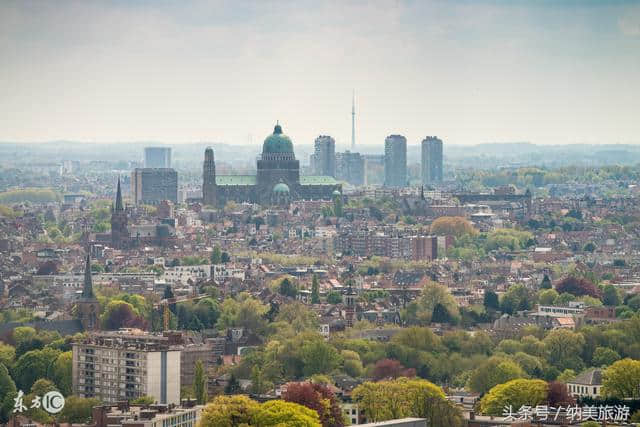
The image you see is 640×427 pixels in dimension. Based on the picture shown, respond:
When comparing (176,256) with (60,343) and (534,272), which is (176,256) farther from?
(60,343)

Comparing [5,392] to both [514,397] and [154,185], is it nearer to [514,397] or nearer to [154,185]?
[514,397]

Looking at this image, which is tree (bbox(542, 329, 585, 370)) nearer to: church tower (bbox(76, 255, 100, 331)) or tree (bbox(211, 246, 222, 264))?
church tower (bbox(76, 255, 100, 331))

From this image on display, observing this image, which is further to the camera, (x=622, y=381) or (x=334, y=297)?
(x=334, y=297)

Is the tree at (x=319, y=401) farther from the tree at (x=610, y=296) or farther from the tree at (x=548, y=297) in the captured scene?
the tree at (x=610, y=296)

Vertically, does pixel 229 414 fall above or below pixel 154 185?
above

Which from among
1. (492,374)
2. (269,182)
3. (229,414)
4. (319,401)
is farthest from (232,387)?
(269,182)

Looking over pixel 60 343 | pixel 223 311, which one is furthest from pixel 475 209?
pixel 60 343

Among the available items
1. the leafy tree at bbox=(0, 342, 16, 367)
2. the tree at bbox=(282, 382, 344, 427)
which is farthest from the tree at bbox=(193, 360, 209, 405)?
the leafy tree at bbox=(0, 342, 16, 367)
